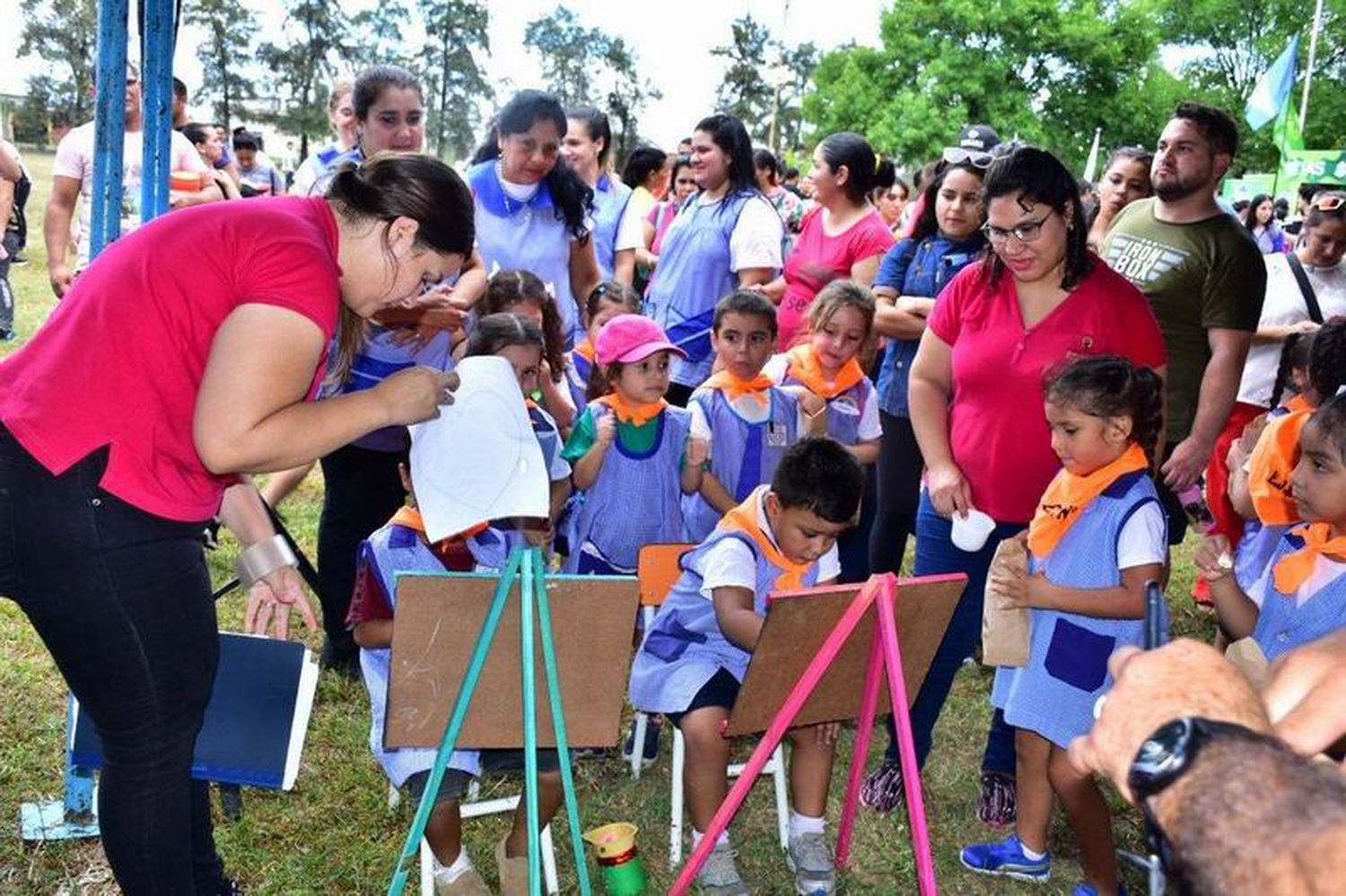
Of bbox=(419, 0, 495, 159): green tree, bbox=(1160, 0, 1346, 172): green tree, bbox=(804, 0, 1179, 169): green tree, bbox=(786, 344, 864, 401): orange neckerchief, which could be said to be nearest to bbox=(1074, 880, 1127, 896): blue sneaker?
bbox=(786, 344, 864, 401): orange neckerchief

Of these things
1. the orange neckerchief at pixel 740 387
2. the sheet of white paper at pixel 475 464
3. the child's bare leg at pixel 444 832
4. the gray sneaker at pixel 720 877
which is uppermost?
the sheet of white paper at pixel 475 464

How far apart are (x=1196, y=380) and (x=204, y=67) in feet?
151

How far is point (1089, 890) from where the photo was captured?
9.18ft

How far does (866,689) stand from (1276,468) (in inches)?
56.0

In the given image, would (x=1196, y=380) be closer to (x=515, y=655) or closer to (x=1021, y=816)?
(x=1021, y=816)

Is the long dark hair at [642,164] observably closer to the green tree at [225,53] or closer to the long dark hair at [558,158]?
the long dark hair at [558,158]

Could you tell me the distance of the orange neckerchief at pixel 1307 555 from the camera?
7.79 ft

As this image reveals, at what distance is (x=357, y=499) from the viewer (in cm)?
354

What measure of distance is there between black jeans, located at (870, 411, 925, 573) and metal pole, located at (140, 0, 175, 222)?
7.72 feet

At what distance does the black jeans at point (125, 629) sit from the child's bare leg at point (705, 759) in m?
1.14

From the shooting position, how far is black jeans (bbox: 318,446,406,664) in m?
3.52

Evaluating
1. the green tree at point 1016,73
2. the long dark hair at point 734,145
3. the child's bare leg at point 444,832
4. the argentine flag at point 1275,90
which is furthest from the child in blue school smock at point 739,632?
the green tree at point 1016,73

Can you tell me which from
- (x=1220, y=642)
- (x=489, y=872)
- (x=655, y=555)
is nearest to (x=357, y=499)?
(x=655, y=555)

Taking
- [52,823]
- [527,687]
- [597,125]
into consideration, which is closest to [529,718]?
[527,687]
